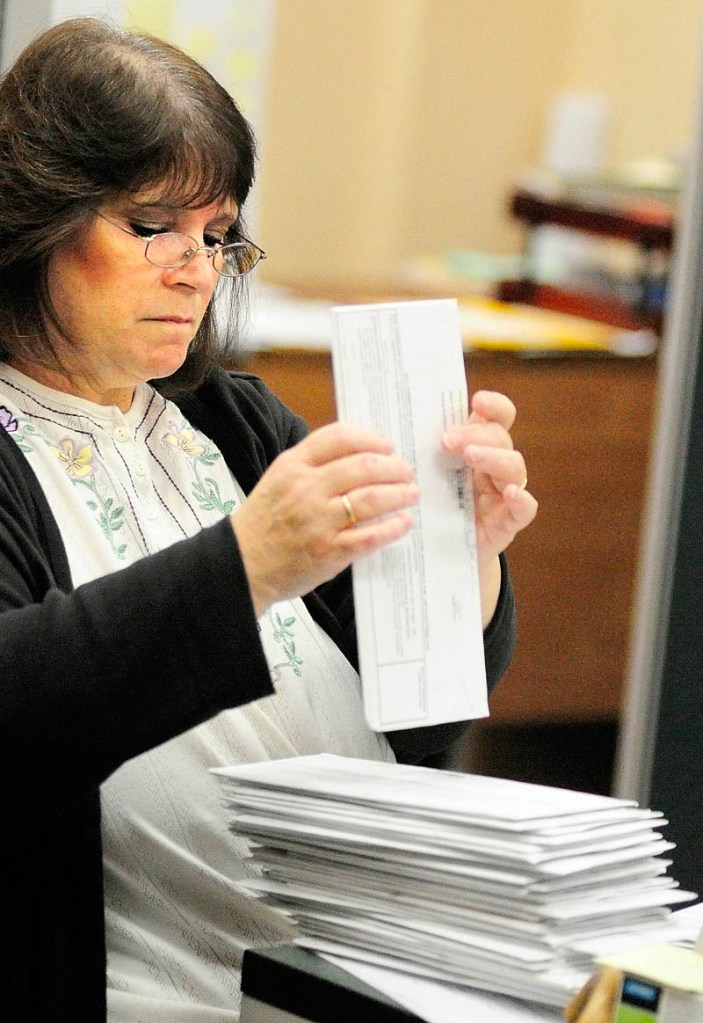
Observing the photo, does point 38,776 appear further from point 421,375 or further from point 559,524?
point 559,524

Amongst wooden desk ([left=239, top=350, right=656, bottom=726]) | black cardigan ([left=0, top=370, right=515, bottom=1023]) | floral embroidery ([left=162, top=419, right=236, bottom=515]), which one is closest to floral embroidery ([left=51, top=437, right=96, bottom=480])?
floral embroidery ([left=162, top=419, right=236, bottom=515])

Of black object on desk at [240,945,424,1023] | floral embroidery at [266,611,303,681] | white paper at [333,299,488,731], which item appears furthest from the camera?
floral embroidery at [266,611,303,681]

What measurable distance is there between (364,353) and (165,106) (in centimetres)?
37

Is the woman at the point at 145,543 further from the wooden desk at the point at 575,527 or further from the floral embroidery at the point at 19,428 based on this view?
the wooden desk at the point at 575,527

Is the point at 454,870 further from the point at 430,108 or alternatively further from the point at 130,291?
the point at 430,108

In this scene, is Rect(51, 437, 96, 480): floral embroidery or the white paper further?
Rect(51, 437, 96, 480): floral embroidery

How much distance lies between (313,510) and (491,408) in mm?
251

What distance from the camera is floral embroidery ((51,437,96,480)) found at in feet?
4.50

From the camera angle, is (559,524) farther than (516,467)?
Yes

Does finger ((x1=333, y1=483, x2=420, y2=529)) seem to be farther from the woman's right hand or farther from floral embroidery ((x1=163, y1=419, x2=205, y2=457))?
floral embroidery ((x1=163, y1=419, x2=205, y2=457))

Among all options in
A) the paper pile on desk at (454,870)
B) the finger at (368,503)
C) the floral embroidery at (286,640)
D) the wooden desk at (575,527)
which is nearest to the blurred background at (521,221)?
the wooden desk at (575,527)

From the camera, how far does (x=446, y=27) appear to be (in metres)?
5.59

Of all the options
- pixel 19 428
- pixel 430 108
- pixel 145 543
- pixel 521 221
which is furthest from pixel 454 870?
pixel 430 108

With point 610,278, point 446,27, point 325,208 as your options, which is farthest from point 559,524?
point 446,27
